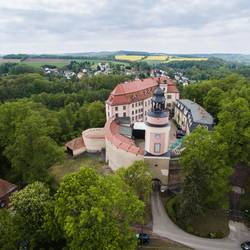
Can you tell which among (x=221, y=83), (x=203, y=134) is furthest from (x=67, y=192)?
(x=221, y=83)

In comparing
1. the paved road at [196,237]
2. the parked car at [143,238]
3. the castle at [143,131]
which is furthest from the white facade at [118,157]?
the parked car at [143,238]

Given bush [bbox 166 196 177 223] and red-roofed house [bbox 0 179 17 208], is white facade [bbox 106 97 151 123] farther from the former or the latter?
red-roofed house [bbox 0 179 17 208]

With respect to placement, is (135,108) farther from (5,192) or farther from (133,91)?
(5,192)

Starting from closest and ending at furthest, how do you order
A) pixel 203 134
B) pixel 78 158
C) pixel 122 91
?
pixel 203 134 < pixel 78 158 < pixel 122 91

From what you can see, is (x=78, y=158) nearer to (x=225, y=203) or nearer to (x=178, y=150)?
(x=178, y=150)

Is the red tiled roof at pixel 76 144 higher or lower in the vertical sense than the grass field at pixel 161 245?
higher

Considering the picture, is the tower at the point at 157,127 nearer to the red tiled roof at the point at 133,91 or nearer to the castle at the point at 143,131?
the castle at the point at 143,131

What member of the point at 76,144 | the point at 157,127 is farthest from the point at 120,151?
the point at 76,144

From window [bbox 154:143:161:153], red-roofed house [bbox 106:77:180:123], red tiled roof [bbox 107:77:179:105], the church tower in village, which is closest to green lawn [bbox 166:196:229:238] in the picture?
the church tower in village
